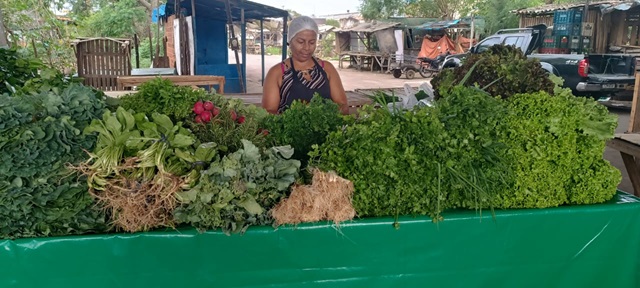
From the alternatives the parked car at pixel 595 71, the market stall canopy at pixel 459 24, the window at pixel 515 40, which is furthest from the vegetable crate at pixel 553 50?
the market stall canopy at pixel 459 24

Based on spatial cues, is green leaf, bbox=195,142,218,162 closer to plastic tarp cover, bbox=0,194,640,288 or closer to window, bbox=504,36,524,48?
plastic tarp cover, bbox=0,194,640,288

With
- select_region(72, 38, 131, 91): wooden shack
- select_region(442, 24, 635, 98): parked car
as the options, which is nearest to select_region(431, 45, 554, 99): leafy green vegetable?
select_region(72, 38, 131, 91): wooden shack

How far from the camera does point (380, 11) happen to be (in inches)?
1134

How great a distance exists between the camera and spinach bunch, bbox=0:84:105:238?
5.94 feet

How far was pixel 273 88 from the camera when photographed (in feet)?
11.9

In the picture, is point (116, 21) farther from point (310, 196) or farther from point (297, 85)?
point (310, 196)

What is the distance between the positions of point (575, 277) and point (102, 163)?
2222mm

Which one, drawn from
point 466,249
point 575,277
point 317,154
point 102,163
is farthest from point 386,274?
point 102,163

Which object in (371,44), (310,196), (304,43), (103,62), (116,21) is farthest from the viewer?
(371,44)

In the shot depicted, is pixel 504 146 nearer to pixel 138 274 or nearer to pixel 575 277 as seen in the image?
pixel 575 277

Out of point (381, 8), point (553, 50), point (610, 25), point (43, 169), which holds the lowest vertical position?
point (43, 169)

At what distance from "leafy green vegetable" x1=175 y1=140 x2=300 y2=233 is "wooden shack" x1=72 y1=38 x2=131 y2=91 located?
7.16 m

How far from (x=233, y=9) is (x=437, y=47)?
45.0ft

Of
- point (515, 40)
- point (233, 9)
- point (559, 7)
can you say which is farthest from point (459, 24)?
point (233, 9)
